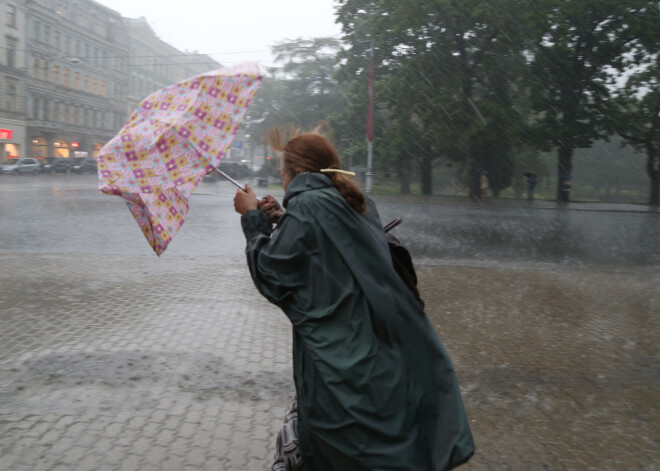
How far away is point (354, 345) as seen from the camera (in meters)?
1.98

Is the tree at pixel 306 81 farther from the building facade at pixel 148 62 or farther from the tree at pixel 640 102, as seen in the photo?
the tree at pixel 640 102

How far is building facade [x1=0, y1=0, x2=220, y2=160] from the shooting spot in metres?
52.6

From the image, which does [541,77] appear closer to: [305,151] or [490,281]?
[490,281]

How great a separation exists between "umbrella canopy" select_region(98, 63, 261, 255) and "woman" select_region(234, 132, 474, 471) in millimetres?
547

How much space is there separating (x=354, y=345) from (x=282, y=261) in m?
0.37

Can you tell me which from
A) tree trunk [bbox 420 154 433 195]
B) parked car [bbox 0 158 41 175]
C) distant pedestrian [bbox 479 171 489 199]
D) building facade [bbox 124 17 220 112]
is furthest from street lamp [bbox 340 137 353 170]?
building facade [bbox 124 17 220 112]

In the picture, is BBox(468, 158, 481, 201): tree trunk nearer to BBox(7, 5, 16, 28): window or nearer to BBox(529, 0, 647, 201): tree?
BBox(529, 0, 647, 201): tree

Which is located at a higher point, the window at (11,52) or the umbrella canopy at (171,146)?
Result: the window at (11,52)

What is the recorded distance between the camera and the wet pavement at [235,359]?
361 cm

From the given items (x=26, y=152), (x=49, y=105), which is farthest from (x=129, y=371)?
(x=49, y=105)

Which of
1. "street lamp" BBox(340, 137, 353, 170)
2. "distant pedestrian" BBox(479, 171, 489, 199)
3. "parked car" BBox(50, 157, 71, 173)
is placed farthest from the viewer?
"parked car" BBox(50, 157, 71, 173)

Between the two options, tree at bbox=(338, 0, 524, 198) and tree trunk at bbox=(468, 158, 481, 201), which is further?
tree trunk at bbox=(468, 158, 481, 201)

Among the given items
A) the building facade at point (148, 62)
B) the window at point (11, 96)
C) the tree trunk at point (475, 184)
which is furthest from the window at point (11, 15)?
the tree trunk at point (475, 184)

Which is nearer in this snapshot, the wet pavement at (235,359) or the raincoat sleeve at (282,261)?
the raincoat sleeve at (282,261)
